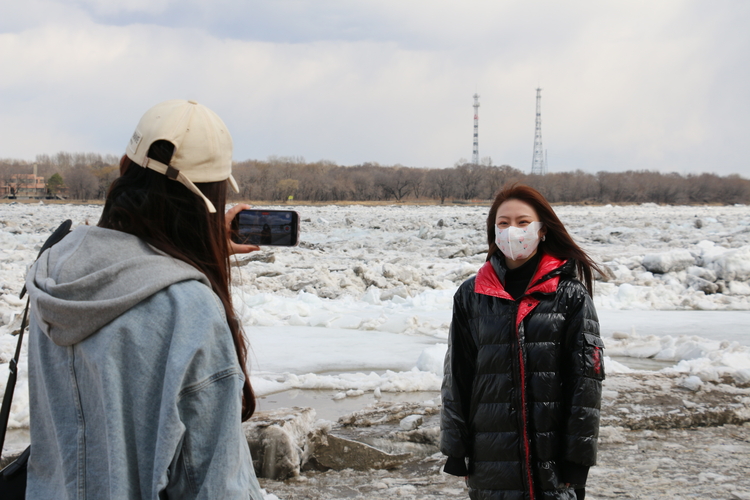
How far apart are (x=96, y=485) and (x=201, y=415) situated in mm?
263

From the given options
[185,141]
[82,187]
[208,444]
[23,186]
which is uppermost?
[23,186]

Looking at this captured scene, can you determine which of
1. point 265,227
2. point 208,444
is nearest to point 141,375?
point 208,444

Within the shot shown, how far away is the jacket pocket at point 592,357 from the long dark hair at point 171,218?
1417 millimetres

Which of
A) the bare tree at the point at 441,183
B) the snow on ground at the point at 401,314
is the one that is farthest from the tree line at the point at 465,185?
the snow on ground at the point at 401,314

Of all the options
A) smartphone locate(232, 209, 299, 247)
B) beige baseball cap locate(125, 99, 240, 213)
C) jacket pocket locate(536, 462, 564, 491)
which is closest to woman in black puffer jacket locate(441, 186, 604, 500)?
jacket pocket locate(536, 462, 564, 491)

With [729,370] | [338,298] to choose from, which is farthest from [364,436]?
[338,298]

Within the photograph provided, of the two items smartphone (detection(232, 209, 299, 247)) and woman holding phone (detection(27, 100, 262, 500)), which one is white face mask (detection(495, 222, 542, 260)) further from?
woman holding phone (detection(27, 100, 262, 500))

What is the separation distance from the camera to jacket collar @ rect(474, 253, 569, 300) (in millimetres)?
2371

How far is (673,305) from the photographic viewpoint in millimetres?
9102

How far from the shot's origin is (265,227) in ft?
5.69

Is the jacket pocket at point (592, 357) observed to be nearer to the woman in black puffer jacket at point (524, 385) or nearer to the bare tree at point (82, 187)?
the woman in black puffer jacket at point (524, 385)

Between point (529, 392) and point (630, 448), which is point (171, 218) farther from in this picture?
point (630, 448)

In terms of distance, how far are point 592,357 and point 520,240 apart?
1.89 ft

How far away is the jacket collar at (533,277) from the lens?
93.4 inches
